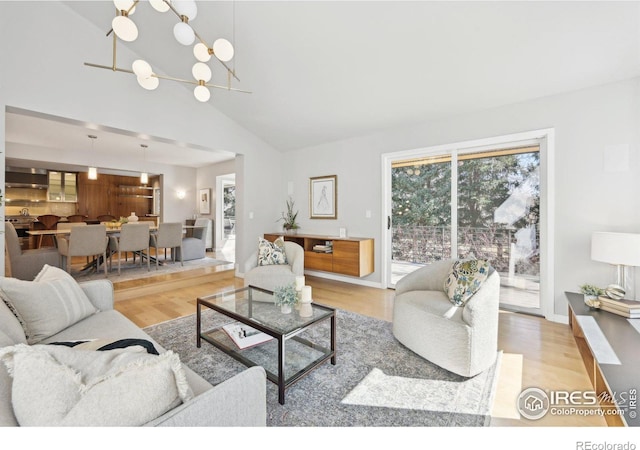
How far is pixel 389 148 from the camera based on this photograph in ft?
13.9

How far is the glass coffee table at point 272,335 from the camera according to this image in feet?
6.10

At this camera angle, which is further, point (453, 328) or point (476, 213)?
point (476, 213)

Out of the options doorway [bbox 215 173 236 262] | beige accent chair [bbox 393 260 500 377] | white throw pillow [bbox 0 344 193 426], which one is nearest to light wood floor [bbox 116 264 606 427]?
beige accent chair [bbox 393 260 500 377]

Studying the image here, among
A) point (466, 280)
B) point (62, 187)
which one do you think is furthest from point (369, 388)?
point (62, 187)

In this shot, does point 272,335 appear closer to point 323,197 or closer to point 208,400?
point 208,400

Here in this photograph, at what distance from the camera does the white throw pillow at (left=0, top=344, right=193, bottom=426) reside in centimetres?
72

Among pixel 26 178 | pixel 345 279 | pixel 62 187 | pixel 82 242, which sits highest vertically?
pixel 26 178

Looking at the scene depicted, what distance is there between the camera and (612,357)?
5.47 feet

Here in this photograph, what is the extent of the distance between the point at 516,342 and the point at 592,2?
109 inches

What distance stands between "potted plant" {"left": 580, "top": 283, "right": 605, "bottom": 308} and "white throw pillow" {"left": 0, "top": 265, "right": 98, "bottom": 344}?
3.98 m

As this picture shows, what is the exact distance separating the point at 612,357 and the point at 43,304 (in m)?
3.41

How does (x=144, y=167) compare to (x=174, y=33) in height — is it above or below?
above
